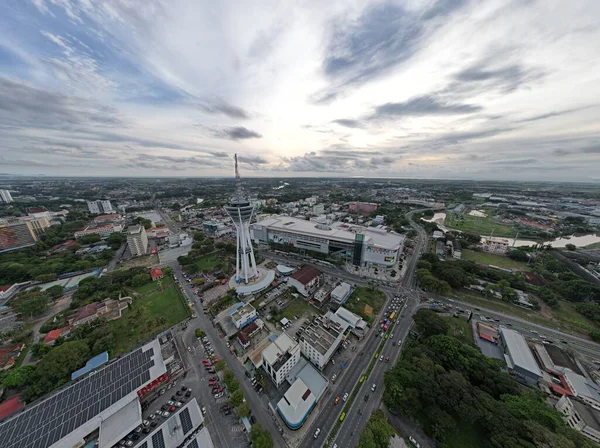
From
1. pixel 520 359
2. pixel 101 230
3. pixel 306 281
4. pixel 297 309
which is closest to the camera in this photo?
pixel 520 359

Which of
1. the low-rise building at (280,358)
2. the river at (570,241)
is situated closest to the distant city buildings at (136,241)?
the low-rise building at (280,358)

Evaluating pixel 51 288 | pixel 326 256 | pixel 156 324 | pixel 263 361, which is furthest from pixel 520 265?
pixel 51 288

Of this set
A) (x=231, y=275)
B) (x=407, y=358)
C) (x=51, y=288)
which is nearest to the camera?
(x=407, y=358)

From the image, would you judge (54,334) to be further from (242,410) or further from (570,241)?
(570,241)

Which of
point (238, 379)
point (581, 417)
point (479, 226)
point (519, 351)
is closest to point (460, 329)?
point (519, 351)

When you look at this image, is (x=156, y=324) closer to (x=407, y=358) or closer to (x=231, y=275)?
(x=231, y=275)

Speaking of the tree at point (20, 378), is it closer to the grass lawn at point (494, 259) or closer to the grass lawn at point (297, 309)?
the grass lawn at point (297, 309)

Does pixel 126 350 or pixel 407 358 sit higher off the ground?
pixel 407 358
